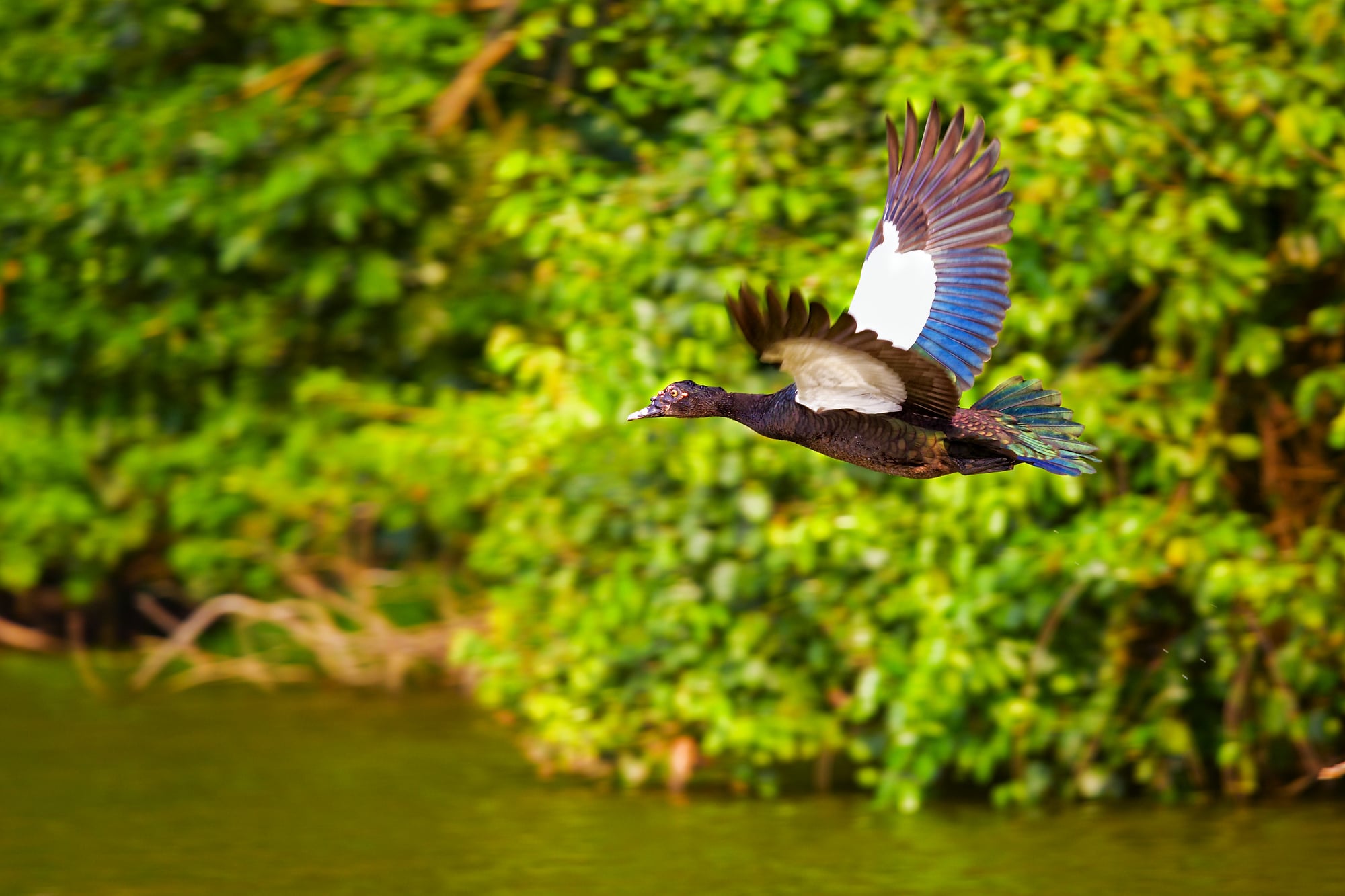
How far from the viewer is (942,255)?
439 cm

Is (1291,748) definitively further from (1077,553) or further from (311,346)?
(311,346)

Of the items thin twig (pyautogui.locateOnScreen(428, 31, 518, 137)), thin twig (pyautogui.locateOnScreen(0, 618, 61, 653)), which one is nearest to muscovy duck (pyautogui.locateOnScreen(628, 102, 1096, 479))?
thin twig (pyautogui.locateOnScreen(428, 31, 518, 137))

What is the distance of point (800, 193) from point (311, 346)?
3501mm

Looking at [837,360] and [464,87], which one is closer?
[837,360]

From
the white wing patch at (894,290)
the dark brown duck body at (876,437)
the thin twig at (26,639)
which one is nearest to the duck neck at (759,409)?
the dark brown duck body at (876,437)

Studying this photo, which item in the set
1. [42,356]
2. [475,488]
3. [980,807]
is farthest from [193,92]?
[980,807]

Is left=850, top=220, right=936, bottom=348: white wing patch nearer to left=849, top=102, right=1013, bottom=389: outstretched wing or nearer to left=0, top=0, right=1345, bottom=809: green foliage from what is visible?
left=849, top=102, right=1013, bottom=389: outstretched wing

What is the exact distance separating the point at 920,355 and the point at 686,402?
2.31ft

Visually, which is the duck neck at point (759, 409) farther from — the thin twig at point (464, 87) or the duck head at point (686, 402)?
the thin twig at point (464, 87)

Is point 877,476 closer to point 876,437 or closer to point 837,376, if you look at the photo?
point 876,437

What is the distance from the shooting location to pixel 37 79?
8.74 metres

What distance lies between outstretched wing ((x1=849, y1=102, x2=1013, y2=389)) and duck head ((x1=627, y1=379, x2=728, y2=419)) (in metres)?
0.39

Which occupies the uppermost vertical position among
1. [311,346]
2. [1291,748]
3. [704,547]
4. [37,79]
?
[37,79]

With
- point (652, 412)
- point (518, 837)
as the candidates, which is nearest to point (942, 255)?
point (652, 412)
